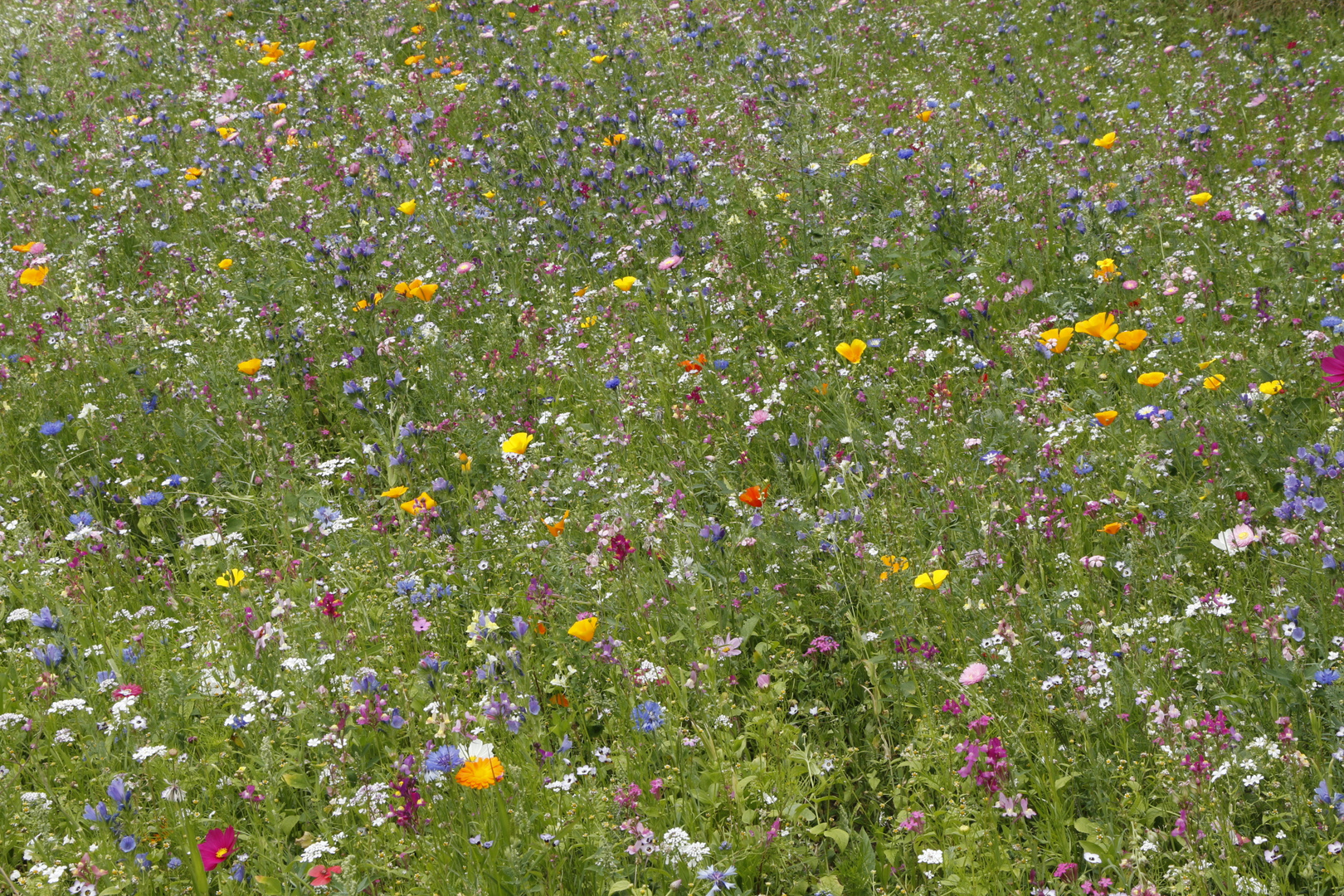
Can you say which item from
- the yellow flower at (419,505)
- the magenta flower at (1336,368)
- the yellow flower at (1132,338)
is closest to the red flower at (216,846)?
the yellow flower at (419,505)

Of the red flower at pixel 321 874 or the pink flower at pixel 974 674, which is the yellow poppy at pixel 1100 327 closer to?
the pink flower at pixel 974 674

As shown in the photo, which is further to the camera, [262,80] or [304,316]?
[262,80]

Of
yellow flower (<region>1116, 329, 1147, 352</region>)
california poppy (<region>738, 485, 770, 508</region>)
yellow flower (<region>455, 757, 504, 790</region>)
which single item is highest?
yellow flower (<region>1116, 329, 1147, 352</region>)

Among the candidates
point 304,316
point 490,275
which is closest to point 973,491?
point 490,275

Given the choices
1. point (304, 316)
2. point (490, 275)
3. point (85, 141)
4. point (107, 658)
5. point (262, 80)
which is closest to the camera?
point (107, 658)

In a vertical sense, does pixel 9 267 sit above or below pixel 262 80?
below

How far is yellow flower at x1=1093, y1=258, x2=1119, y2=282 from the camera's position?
3.98m

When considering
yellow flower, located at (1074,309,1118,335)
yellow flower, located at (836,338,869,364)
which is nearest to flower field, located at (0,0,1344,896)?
yellow flower, located at (836,338,869,364)

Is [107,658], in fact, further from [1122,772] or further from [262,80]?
[262,80]

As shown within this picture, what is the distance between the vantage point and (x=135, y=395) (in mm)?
4656

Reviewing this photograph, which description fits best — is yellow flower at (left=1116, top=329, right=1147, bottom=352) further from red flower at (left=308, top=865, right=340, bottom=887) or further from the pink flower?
red flower at (left=308, top=865, right=340, bottom=887)

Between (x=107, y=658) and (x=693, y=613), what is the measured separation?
6.31 feet

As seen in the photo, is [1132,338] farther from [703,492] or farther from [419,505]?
[419,505]

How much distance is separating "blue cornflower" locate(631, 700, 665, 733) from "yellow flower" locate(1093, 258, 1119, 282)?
2.75m
